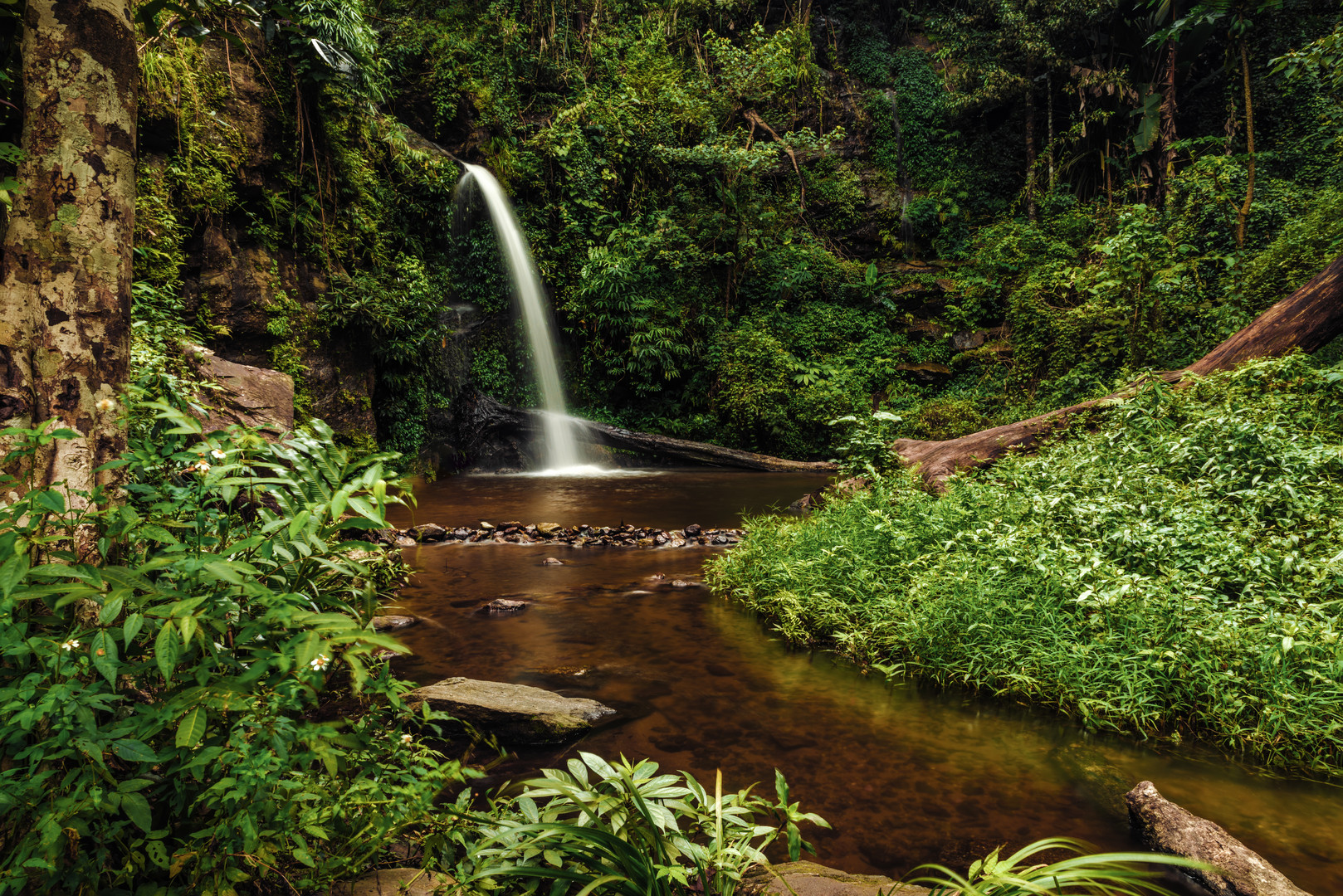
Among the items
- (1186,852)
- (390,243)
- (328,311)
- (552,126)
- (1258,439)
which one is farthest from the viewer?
(552,126)

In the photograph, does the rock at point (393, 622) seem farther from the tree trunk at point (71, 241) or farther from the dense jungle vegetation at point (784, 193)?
the dense jungle vegetation at point (784, 193)

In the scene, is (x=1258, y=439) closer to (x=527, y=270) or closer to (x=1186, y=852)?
(x=1186, y=852)

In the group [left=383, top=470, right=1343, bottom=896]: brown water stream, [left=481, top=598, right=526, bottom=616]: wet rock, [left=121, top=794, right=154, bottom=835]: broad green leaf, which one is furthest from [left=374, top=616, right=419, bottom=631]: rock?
[left=121, top=794, right=154, bottom=835]: broad green leaf

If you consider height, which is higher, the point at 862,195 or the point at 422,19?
the point at 422,19

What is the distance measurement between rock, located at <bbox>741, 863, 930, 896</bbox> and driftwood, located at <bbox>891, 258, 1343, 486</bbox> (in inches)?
232

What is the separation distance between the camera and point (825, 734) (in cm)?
323

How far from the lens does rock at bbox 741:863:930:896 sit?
174 centimetres

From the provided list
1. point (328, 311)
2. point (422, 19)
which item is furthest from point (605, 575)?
point (422, 19)

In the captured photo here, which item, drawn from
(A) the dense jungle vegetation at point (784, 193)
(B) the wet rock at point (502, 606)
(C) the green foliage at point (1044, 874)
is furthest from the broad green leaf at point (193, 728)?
(A) the dense jungle vegetation at point (784, 193)

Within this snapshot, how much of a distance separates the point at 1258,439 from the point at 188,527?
652 centimetres

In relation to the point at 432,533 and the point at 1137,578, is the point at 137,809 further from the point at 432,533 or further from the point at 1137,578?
the point at 432,533

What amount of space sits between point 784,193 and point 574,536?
14994mm

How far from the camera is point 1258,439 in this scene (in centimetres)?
476

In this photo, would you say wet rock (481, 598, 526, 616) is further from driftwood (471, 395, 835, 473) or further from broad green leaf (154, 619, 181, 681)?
driftwood (471, 395, 835, 473)
